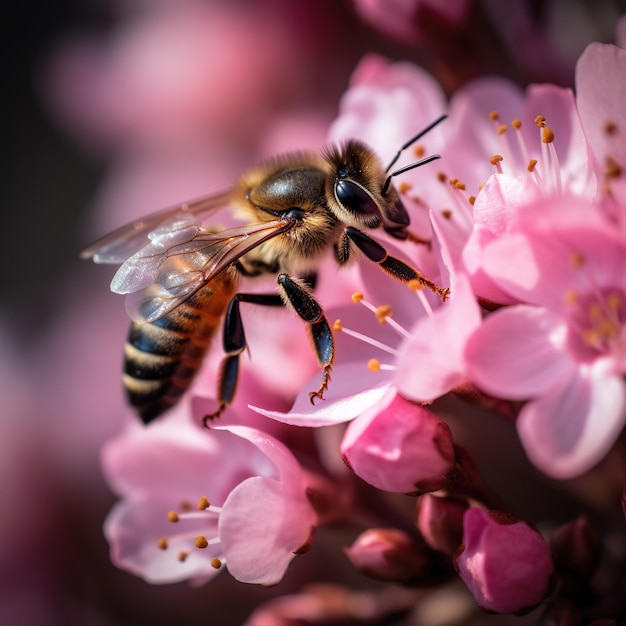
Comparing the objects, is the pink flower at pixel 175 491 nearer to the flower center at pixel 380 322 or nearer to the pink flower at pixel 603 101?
the flower center at pixel 380 322

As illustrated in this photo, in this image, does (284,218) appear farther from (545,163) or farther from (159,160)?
(159,160)

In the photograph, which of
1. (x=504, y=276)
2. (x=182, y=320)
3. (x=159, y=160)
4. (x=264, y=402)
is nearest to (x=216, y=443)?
(x=264, y=402)

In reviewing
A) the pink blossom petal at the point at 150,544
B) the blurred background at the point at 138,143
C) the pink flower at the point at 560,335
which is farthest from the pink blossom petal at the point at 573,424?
the blurred background at the point at 138,143

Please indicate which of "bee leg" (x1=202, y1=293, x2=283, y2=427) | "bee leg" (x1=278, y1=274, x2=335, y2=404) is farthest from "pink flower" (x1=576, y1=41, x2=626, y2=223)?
"bee leg" (x1=202, y1=293, x2=283, y2=427)

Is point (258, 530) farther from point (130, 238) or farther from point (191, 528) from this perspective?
point (130, 238)

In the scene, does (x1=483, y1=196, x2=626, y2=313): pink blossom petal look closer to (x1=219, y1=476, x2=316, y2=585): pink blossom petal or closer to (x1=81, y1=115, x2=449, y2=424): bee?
(x1=81, y1=115, x2=449, y2=424): bee

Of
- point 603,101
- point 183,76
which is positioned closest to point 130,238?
point 603,101
